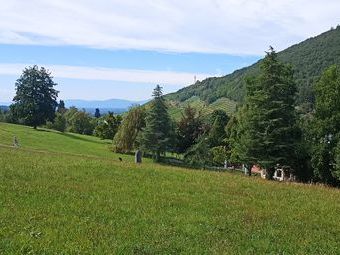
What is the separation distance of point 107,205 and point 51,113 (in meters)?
93.6

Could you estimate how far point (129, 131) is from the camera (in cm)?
8925

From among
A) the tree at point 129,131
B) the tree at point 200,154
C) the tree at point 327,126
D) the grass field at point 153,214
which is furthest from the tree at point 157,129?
the grass field at point 153,214

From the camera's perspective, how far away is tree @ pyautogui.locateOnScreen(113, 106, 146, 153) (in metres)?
88.6

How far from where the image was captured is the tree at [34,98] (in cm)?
10381

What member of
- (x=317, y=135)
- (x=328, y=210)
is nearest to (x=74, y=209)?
(x=328, y=210)

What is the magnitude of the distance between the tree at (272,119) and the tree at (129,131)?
4209cm

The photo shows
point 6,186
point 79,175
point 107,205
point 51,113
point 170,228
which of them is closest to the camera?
point 170,228

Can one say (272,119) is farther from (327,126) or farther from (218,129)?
(218,129)

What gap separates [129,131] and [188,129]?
12580 mm

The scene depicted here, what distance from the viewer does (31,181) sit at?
1900cm

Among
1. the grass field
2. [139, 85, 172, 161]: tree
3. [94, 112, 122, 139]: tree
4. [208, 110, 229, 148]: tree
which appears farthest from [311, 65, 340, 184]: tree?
[94, 112, 122, 139]: tree

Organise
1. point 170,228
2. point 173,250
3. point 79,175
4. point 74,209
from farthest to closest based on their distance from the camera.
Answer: point 79,175
point 74,209
point 170,228
point 173,250

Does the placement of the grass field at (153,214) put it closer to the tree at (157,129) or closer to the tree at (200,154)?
the tree at (200,154)

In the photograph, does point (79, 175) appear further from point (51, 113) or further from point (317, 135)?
point (51, 113)
